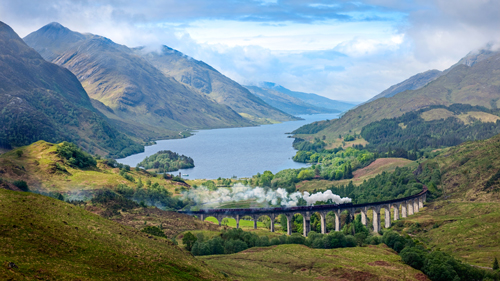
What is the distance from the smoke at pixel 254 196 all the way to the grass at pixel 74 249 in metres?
73.3

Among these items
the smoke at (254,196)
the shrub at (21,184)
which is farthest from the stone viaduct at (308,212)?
the shrub at (21,184)

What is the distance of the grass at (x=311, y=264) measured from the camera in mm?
65000

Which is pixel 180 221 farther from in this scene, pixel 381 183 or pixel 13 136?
pixel 13 136

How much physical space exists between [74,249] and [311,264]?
127ft

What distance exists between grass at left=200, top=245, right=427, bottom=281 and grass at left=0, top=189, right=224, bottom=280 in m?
9.91

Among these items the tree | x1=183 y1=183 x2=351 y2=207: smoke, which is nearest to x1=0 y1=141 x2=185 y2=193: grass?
x1=183 y1=183 x2=351 y2=207: smoke

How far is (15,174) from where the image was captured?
114 m

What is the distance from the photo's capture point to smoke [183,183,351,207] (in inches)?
5108

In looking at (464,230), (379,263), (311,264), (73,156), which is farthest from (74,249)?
(73,156)

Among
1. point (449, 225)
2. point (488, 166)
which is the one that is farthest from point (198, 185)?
point (488, 166)

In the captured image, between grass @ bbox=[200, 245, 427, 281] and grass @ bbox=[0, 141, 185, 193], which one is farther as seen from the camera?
grass @ bbox=[0, 141, 185, 193]

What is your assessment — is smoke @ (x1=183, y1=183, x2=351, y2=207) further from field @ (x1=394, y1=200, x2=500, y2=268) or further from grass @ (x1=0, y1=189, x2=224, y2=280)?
grass @ (x1=0, y1=189, x2=224, y2=280)

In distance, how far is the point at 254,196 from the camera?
471 ft

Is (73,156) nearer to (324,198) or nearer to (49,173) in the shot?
(49,173)
